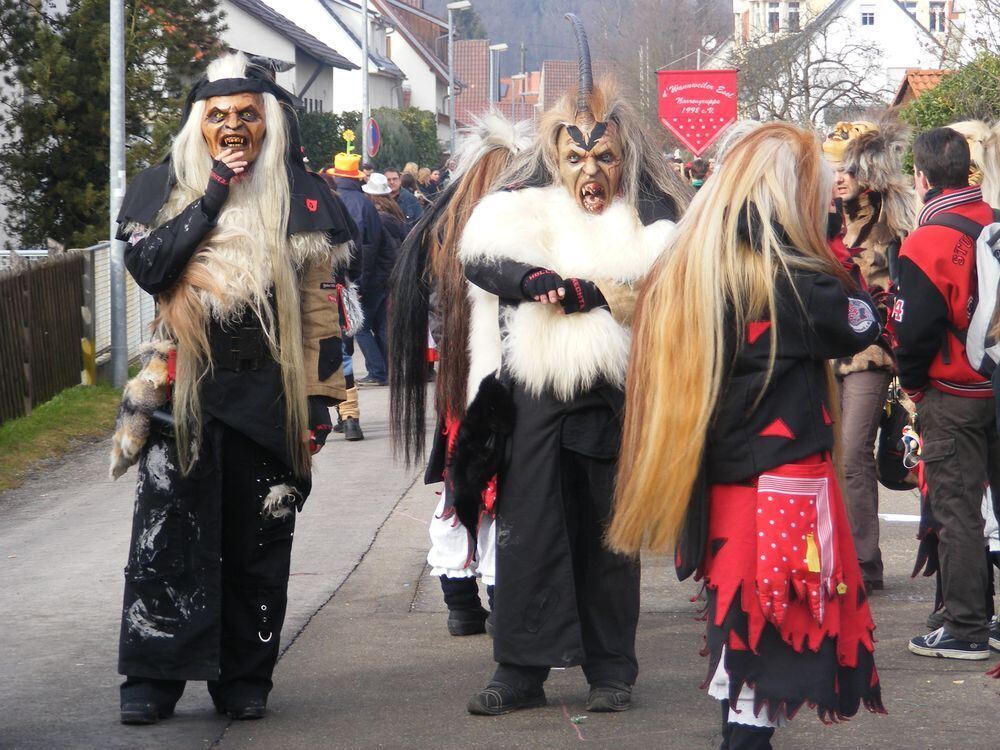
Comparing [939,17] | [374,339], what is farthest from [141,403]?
[939,17]

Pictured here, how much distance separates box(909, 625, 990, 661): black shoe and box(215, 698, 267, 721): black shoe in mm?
2404

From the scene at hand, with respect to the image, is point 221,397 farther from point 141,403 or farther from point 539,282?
point 539,282

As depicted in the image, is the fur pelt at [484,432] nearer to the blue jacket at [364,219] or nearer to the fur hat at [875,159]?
the fur hat at [875,159]

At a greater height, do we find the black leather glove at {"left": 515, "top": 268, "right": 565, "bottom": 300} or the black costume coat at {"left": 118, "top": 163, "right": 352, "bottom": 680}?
the black leather glove at {"left": 515, "top": 268, "right": 565, "bottom": 300}

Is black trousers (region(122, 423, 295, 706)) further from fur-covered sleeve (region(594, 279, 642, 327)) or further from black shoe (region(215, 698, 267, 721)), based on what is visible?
fur-covered sleeve (region(594, 279, 642, 327))

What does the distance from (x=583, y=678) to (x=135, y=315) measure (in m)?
9.87

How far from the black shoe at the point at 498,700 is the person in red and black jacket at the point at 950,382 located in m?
1.59

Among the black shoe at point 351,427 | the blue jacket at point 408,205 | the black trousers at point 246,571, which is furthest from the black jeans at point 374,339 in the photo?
the black trousers at point 246,571

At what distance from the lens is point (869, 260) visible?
639 cm

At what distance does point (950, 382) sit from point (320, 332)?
2.29 metres

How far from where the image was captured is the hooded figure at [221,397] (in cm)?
447

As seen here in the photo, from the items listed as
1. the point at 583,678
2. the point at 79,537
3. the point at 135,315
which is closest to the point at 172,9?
the point at 135,315

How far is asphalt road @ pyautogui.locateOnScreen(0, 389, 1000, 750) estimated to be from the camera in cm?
445

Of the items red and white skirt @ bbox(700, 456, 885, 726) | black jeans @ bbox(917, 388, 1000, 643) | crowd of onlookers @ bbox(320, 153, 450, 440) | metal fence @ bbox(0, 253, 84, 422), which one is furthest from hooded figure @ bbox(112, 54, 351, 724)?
crowd of onlookers @ bbox(320, 153, 450, 440)
